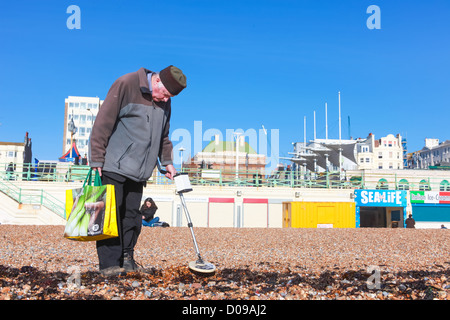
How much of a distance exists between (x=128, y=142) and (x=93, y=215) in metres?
0.65

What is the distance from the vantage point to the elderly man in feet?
9.93

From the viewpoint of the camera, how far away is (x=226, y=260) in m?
4.55

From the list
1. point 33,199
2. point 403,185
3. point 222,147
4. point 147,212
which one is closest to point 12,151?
point 222,147

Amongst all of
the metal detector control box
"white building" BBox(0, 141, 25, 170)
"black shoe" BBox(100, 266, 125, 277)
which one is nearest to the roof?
"white building" BBox(0, 141, 25, 170)

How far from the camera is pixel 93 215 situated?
2.80 m

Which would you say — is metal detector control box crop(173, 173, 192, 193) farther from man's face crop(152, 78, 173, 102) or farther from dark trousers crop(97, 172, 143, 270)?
man's face crop(152, 78, 173, 102)

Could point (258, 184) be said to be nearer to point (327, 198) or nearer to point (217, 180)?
point (217, 180)

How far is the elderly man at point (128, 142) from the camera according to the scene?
3025 mm

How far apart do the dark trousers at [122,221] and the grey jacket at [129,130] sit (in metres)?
0.11

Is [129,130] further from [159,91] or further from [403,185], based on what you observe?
[403,185]

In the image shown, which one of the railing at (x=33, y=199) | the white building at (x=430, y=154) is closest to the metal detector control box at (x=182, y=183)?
the railing at (x=33, y=199)

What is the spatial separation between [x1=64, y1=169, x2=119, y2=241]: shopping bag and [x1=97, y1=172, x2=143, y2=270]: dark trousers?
0.18 metres
